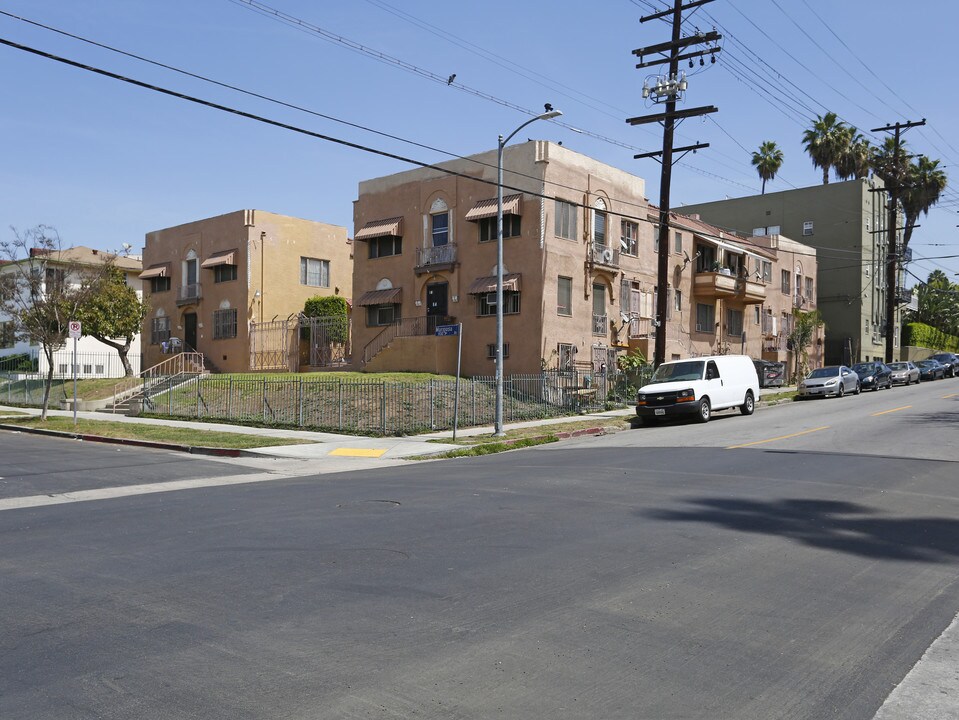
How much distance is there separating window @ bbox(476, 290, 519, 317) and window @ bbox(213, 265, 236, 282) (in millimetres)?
14973

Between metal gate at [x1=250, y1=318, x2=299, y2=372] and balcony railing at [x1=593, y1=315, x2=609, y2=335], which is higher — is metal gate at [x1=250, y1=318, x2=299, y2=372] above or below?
below

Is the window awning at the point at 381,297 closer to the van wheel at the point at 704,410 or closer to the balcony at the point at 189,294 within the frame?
the balcony at the point at 189,294

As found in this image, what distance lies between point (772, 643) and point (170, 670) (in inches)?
153

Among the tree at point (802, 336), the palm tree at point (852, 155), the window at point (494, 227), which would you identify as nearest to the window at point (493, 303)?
the window at point (494, 227)

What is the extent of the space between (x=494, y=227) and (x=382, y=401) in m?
12.3

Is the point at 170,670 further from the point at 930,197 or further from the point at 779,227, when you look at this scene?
the point at 930,197

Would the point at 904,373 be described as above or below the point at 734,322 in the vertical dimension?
below

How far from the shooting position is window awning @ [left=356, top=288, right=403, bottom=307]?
36375 millimetres

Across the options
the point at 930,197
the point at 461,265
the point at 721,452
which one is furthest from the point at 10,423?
the point at 930,197

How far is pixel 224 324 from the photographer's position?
42219 mm

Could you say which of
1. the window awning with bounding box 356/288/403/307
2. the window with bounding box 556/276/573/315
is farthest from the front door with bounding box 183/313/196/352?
the window with bounding box 556/276/573/315

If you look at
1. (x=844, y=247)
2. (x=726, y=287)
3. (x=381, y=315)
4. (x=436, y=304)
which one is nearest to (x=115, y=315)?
(x=381, y=315)

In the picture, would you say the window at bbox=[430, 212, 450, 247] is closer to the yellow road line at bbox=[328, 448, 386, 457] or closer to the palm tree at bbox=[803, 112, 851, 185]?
the yellow road line at bbox=[328, 448, 386, 457]

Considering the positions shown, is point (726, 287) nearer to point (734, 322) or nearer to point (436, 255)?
point (734, 322)
